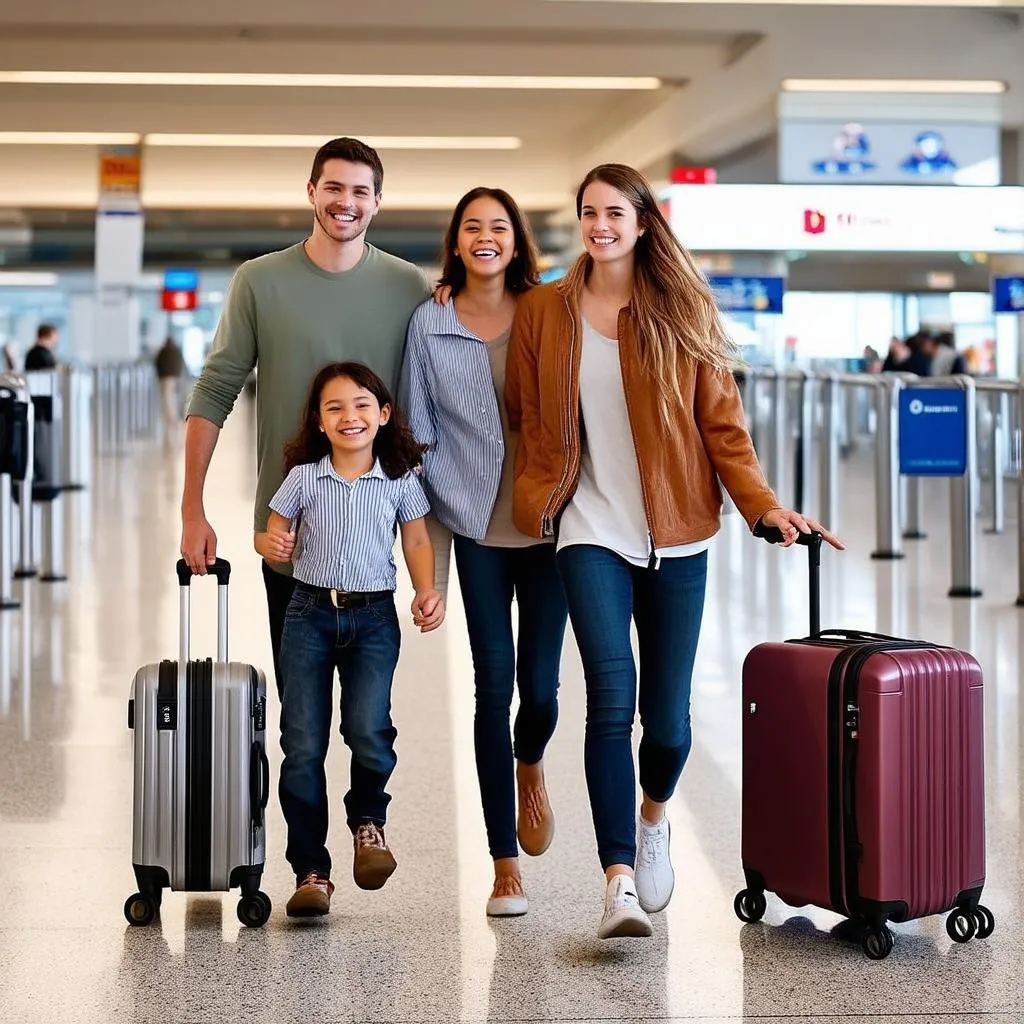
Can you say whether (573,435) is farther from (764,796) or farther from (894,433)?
(894,433)

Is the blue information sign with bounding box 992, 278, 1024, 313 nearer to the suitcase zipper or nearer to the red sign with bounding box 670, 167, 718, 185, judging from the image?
the red sign with bounding box 670, 167, 718, 185

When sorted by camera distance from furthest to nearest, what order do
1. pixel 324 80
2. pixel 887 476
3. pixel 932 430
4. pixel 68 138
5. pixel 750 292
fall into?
pixel 68 138
pixel 324 80
pixel 750 292
pixel 887 476
pixel 932 430

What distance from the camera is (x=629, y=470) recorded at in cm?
334

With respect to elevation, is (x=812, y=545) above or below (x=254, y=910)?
above

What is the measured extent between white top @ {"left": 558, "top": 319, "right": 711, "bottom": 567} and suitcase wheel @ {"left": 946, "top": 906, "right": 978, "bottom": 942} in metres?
0.85

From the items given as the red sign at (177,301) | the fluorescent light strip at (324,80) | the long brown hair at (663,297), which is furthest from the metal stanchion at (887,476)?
the red sign at (177,301)

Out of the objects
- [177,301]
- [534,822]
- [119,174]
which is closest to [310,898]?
[534,822]

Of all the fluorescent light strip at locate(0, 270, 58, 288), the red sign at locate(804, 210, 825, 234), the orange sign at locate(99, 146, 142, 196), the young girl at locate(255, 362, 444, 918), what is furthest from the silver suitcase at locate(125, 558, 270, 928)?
the fluorescent light strip at locate(0, 270, 58, 288)

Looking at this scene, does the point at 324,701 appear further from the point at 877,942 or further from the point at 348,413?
the point at 877,942

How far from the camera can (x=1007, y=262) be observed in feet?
67.7

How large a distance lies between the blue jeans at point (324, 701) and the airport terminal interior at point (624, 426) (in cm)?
22

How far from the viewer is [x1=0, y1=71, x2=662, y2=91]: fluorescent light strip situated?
16.0 meters

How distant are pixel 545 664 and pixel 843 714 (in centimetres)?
64

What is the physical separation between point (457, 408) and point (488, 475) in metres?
0.15
